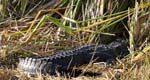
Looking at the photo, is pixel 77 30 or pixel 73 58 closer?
pixel 77 30

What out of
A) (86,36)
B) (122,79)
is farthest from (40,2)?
(122,79)

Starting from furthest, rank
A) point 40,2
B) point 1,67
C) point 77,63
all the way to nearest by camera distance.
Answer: point 40,2 < point 77,63 < point 1,67

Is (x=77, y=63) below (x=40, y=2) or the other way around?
below

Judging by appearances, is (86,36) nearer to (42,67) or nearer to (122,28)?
(122,28)

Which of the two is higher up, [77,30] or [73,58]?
[77,30]
